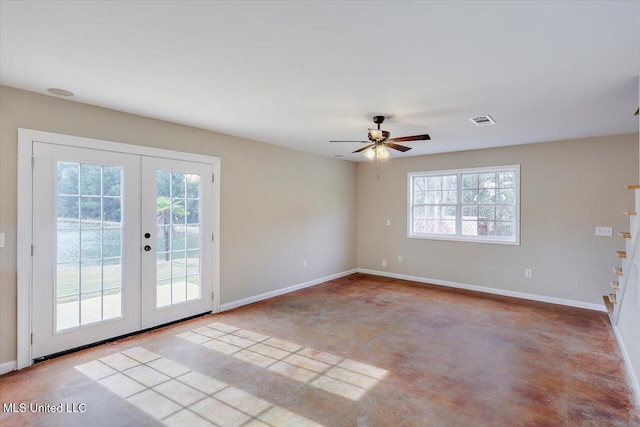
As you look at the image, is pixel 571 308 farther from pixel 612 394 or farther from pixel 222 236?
pixel 222 236

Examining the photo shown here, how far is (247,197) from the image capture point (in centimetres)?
486

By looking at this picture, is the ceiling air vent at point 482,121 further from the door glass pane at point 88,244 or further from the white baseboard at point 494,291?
the door glass pane at point 88,244

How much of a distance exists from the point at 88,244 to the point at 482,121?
175 inches

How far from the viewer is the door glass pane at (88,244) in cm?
311

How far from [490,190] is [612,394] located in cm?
361

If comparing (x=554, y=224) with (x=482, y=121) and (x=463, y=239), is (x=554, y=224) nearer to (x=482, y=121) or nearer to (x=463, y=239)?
(x=463, y=239)

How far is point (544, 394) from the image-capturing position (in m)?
2.54

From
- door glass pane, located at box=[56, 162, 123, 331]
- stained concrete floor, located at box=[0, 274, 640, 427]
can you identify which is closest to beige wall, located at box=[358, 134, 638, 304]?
stained concrete floor, located at box=[0, 274, 640, 427]

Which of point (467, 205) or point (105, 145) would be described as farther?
point (467, 205)

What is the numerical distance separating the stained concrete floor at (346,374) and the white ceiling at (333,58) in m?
2.43

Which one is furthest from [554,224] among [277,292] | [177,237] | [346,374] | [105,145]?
[105,145]

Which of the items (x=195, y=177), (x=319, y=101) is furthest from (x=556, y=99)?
(x=195, y=177)

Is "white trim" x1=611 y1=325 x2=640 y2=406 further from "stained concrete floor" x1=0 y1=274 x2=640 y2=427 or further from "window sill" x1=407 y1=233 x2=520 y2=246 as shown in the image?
"window sill" x1=407 y1=233 x2=520 y2=246

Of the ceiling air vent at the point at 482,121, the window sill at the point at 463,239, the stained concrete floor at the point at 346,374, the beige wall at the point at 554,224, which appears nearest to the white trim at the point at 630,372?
the stained concrete floor at the point at 346,374
